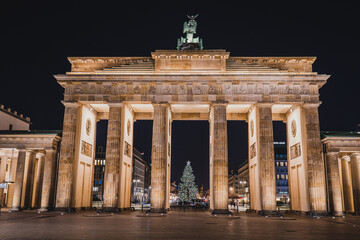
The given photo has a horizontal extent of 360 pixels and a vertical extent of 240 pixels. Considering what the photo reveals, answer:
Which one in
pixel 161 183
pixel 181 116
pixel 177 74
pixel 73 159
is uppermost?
pixel 177 74

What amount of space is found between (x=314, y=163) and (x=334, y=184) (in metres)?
3.15

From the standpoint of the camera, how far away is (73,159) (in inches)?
1395

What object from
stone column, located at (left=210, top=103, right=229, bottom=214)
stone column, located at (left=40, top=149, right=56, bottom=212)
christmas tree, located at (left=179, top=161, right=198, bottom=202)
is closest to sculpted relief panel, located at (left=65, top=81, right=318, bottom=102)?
stone column, located at (left=210, top=103, right=229, bottom=214)

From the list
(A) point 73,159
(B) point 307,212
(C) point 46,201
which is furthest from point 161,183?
(B) point 307,212

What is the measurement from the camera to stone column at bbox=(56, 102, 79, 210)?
34219mm

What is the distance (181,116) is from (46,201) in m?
19.4

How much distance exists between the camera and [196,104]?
120ft

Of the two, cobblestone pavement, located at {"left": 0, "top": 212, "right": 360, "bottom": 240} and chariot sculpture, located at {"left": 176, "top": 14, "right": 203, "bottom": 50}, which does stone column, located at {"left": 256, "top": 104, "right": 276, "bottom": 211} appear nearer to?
cobblestone pavement, located at {"left": 0, "top": 212, "right": 360, "bottom": 240}

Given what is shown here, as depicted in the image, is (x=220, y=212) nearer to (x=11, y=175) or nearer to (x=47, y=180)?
(x=47, y=180)

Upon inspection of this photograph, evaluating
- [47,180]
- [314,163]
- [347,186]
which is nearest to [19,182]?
[47,180]

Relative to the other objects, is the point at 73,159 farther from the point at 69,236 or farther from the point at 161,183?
the point at 69,236

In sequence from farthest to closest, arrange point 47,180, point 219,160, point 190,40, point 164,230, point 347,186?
point 190,40 < point 347,186 < point 47,180 < point 219,160 < point 164,230

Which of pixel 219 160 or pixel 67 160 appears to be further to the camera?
pixel 67 160

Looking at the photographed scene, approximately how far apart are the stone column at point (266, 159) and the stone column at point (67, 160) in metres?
20.4
